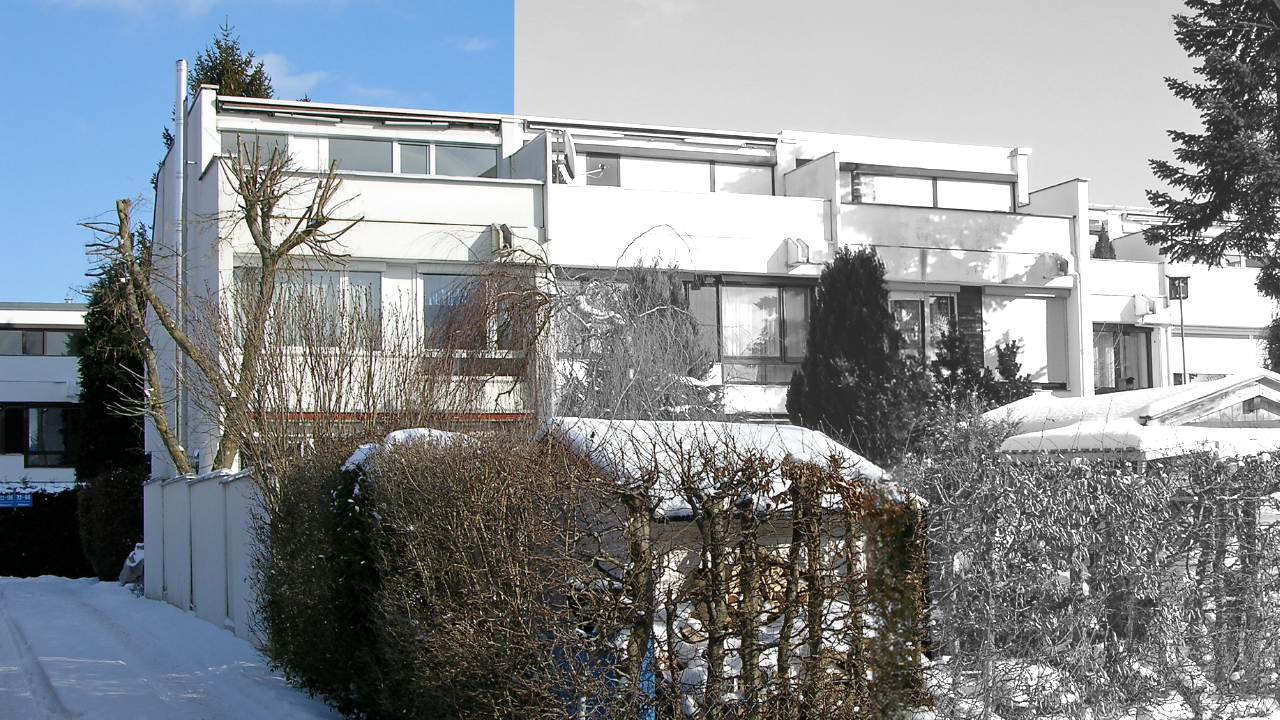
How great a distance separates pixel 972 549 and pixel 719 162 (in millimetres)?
19506

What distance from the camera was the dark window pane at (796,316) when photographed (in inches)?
880

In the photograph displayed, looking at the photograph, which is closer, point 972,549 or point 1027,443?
point 972,549

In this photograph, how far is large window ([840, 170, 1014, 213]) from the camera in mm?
25766

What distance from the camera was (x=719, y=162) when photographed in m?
24.9

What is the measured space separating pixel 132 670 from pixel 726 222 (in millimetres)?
12935

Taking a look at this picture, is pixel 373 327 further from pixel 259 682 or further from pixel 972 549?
pixel 972 549

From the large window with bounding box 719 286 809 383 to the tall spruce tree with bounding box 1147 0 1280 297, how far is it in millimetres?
7340

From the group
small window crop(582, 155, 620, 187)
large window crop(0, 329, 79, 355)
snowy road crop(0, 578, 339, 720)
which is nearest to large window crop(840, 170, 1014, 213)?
small window crop(582, 155, 620, 187)

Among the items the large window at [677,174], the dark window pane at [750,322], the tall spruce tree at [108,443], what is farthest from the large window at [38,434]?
the dark window pane at [750,322]

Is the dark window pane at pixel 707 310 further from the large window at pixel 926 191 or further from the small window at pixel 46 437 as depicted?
the small window at pixel 46 437

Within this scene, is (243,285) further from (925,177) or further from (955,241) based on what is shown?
(925,177)

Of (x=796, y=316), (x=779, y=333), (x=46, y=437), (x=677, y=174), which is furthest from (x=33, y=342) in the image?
(x=796, y=316)

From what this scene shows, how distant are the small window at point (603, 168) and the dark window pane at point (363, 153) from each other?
415cm

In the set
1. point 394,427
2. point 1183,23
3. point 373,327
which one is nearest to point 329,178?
point 373,327
